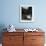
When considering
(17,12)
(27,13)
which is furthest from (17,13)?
(27,13)

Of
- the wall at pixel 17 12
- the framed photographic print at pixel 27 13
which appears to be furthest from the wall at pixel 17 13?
the framed photographic print at pixel 27 13

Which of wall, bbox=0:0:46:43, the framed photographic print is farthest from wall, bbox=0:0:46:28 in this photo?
the framed photographic print

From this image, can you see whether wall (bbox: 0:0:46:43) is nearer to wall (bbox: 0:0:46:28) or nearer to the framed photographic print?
wall (bbox: 0:0:46:28)

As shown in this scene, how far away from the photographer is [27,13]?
4113mm

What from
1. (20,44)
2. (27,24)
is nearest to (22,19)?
(27,24)

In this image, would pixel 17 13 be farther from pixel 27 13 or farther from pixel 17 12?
pixel 27 13

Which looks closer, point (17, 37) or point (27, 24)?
point (17, 37)

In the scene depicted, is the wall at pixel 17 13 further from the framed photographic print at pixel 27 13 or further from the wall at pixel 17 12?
the framed photographic print at pixel 27 13

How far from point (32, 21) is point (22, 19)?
1.14ft

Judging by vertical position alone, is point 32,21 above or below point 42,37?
above

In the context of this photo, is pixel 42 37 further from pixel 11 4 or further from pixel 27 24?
pixel 11 4

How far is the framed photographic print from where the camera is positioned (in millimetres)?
4082

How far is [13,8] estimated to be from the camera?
411 cm

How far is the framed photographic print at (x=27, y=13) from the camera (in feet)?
13.4
